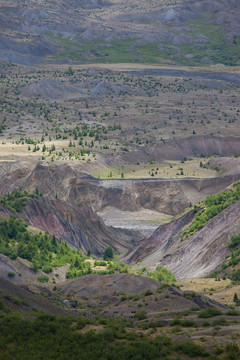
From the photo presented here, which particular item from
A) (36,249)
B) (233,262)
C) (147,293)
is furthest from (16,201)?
(147,293)

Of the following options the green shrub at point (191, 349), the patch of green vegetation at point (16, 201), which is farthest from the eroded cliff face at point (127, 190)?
the green shrub at point (191, 349)

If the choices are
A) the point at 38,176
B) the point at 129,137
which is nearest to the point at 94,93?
the point at 129,137

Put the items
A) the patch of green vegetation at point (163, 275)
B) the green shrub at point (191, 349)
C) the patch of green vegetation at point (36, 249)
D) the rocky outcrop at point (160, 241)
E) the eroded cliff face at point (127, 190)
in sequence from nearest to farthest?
the green shrub at point (191, 349) → the patch of green vegetation at point (36, 249) → the patch of green vegetation at point (163, 275) → the rocky outcrop at point (160, 241) → the eroded cliff face at point (127, 190)

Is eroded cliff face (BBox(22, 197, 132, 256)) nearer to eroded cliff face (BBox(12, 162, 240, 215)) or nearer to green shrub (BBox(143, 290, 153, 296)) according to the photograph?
eroded cliff face (BBox(12, 162, 240, 215))

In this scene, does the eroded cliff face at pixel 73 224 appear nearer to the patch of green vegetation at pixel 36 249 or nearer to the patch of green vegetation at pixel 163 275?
the patch of green vegetation at pixel 36 249

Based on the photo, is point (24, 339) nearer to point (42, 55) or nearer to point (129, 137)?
point (129, 137)
